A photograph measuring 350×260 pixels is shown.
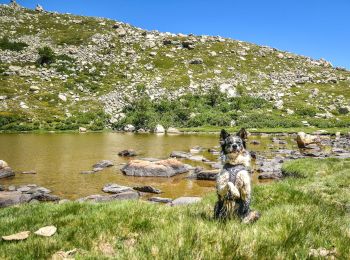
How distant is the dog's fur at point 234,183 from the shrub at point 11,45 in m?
107

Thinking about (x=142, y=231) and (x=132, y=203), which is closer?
(x=142, y=231)

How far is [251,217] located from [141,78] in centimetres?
9090

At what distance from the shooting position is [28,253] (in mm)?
5953

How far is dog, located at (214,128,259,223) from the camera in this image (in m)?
7.09

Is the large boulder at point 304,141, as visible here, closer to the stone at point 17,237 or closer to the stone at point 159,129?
the stone at point 159,129

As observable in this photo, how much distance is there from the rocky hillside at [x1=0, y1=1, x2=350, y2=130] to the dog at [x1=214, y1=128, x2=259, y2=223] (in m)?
60.5

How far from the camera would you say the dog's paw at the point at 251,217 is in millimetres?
7058

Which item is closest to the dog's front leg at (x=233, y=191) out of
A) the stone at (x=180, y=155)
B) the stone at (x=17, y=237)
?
the stone at (x=17, y=237)

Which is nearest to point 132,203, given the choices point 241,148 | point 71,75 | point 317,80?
point 241,148

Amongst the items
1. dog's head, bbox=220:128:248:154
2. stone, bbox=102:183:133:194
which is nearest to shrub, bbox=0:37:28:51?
stone, bbox=102:183:133:194

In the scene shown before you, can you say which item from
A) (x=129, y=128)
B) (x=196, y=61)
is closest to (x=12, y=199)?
(x=129, y=128)

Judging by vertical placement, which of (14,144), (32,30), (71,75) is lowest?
(14,144)

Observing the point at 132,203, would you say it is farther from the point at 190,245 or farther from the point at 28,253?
the point at 190,245

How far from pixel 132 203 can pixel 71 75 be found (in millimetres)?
89227
